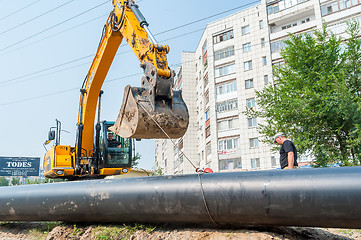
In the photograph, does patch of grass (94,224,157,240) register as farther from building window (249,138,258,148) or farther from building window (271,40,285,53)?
building window (271,40,285,53)

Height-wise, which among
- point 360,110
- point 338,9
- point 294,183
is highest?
point 338,9

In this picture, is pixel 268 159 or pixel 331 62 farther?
pixel 268 159

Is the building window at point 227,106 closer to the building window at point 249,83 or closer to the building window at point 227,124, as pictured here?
the building window at point 227,124

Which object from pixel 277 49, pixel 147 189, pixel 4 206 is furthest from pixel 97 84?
A: pixel 277 49

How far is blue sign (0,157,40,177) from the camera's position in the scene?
52094 millimetres

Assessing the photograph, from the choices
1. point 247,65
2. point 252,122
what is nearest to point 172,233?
point 252,122

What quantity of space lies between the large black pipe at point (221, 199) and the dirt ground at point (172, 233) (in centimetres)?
13

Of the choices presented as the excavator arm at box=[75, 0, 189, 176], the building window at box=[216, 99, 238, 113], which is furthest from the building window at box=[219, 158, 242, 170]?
the excavator arm at box=[75, 0, 189, 176]

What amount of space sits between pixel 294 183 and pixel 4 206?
4.98 metres

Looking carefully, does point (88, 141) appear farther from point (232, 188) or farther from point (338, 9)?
point (338, 9)

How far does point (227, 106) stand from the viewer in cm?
3650

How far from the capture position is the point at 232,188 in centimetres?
399

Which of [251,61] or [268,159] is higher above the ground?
[251,61]

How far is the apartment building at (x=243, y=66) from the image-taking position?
104ft
